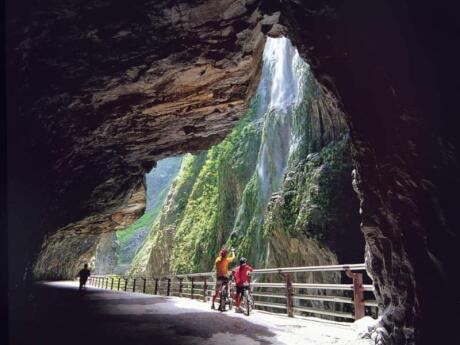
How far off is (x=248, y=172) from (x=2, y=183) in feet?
88.1

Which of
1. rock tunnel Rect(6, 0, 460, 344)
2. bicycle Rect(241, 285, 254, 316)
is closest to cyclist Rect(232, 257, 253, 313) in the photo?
bicycle Rect(241, 285, 254, 316)

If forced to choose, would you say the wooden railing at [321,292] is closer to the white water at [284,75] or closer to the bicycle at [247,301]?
the bicycle at [247,301]

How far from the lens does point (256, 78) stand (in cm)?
1205

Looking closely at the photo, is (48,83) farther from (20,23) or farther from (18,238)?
(18,238)

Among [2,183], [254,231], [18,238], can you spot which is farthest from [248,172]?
[2,183]

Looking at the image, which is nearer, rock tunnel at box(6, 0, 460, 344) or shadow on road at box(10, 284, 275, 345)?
rock tunnel at box(6, 0, 460, 344)

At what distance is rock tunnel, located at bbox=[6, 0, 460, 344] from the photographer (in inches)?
206

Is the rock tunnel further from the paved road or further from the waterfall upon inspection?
the waterfall

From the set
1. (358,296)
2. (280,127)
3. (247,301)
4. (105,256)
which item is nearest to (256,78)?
(247,301)

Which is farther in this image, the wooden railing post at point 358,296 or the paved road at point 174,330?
the wooden railing post at point 358,296

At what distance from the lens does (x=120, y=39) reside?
7613 millimetres

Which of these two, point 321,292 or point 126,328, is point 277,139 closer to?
point 321,292

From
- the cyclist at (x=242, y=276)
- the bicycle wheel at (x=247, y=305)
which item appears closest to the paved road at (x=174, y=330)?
the bicycle wheel at (x=247, y=305)

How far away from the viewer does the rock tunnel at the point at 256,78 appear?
17.1ft
